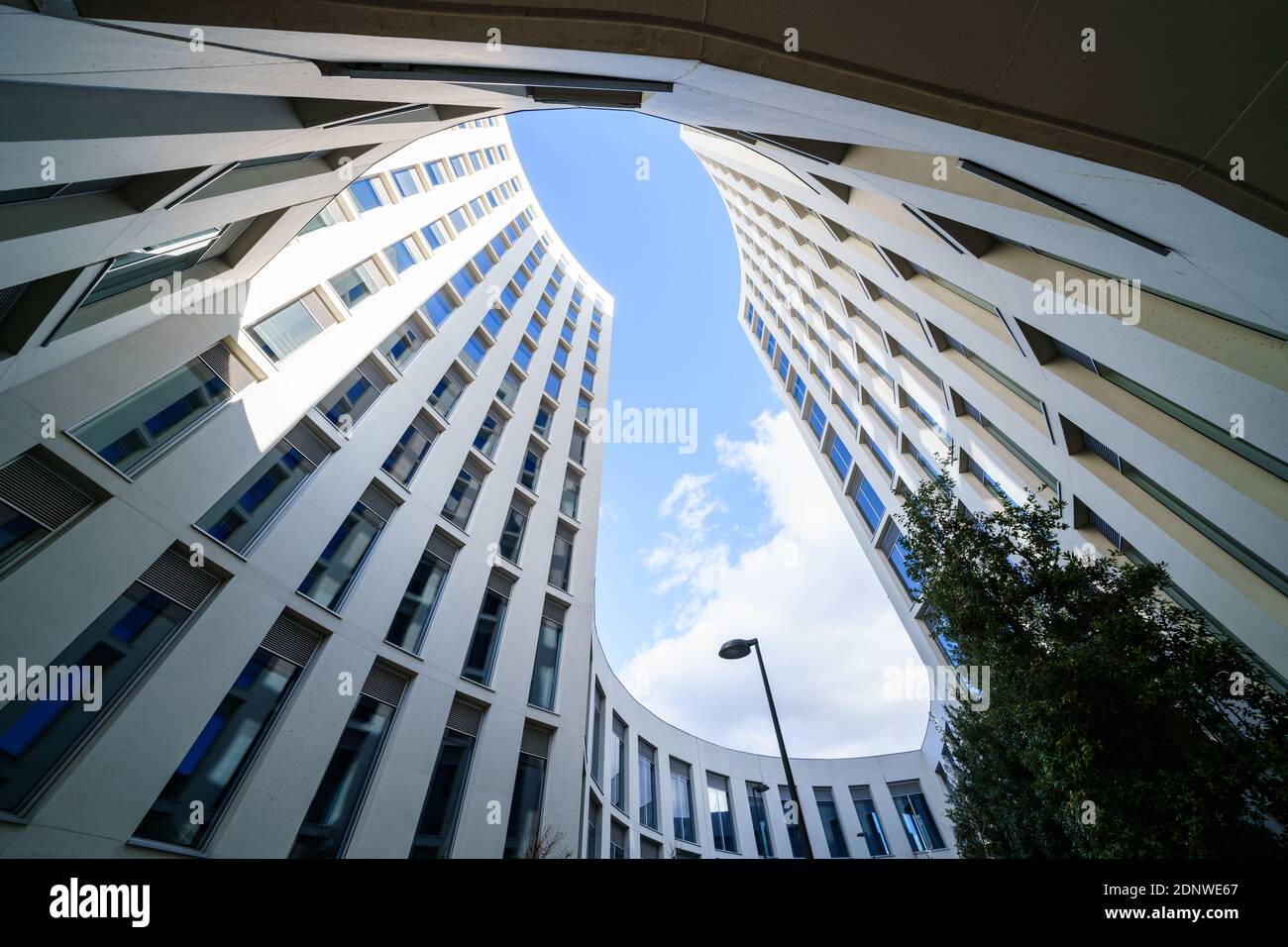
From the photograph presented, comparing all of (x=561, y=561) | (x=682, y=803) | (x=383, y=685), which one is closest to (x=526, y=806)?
(x=383, y=685)

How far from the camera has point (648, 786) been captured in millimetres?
24688

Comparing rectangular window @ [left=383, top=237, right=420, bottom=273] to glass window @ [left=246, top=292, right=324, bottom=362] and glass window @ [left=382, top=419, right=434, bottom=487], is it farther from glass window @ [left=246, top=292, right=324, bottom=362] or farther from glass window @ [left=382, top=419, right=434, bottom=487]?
glass window @ [left=382, top=419, right=434, bottom=487]

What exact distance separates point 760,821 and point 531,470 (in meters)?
24.1

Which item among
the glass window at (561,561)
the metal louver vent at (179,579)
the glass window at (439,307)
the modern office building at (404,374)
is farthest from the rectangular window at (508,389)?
the metal louver vent at (179,579)

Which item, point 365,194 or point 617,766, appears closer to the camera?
point 365,194

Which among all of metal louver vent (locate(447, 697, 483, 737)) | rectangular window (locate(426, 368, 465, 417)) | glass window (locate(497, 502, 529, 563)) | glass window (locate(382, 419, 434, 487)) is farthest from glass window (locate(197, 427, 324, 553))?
glass window (locate(497, 502, 529, 563))

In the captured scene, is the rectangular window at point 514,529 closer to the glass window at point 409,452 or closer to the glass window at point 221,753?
the glass window at point 409,452

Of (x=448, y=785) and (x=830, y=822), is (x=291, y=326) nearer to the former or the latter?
(x=448, y=785)

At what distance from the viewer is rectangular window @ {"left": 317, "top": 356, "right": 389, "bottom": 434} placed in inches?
483

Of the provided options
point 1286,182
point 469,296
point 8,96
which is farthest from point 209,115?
point 469,296

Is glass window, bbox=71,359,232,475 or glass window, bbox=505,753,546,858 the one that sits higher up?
glass window, bbox=71,359,232,475

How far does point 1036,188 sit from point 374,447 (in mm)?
13439

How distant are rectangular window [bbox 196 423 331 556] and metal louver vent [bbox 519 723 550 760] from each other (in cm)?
795
